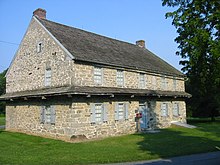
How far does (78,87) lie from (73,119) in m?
2.10

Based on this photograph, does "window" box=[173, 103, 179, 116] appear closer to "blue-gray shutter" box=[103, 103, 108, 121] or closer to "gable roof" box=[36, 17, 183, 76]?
"gable roof" box=[36, 17, 183, 76]

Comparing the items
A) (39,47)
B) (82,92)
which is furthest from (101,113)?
(39,47)

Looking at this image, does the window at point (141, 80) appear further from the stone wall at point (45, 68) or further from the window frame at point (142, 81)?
the stone wall at point (45, 68)

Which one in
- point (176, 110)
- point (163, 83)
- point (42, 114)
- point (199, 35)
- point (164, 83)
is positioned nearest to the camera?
point (199, 35)

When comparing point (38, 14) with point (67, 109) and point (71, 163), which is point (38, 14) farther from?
point (71, 163)

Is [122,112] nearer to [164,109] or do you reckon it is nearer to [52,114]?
[52,114]

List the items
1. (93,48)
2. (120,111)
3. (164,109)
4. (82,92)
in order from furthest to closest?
1. (164,109)
2. (93,48)
3. (120,111)
4. (82,92)

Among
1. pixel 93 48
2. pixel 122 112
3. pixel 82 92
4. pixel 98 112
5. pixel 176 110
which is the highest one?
pixel 93 48

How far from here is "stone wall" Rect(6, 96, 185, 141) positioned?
1587cm

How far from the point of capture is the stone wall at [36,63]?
685 inches

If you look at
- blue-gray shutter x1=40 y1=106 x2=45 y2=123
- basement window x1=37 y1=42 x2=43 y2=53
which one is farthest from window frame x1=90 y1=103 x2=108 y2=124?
basement window x1=37 y1=42 x2=43 y2=53

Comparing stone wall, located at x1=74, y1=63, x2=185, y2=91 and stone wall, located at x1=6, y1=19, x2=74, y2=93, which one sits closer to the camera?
stone wall, located at x1=74, y1=63, x2=185, y2=91

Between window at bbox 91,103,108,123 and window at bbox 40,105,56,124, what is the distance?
9.03 ft

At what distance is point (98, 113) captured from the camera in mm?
17344
